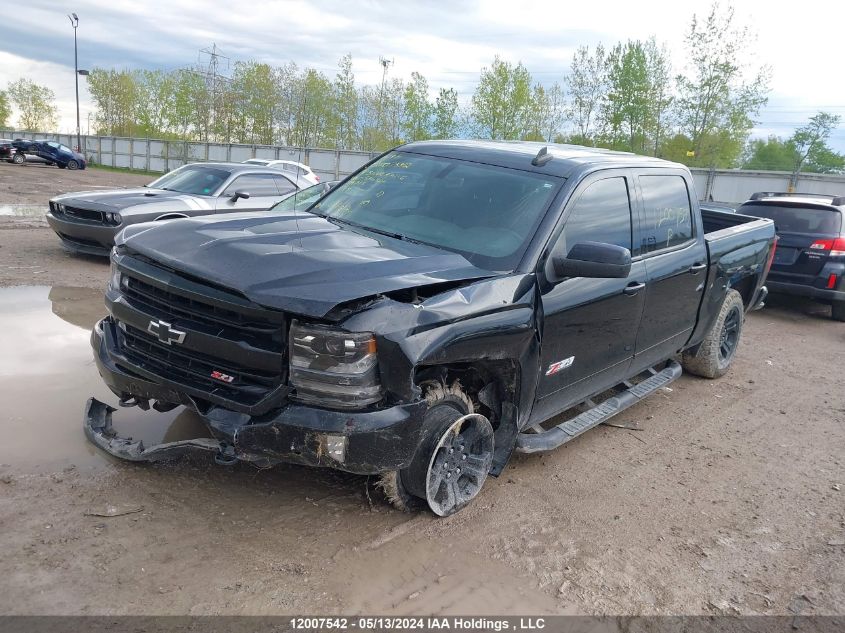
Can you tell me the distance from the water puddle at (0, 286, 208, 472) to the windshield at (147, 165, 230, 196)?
3.48 m

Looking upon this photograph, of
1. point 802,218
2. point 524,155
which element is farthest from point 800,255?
point 524,155

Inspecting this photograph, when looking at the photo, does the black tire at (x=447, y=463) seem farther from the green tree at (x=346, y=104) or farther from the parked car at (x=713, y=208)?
the green tree at (x=346, y=104)

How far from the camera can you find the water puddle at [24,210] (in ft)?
46.7

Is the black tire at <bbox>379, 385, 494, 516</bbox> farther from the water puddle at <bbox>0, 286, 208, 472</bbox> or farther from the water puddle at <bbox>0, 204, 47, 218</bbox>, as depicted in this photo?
the water puddle at <bbox>0, 204, 47, 218</bbox>

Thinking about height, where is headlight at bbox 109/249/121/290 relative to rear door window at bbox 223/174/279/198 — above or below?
above

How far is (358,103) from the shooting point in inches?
2100

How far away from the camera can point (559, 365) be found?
13.0 feet

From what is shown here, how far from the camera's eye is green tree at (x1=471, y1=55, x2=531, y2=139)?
39.7 meters

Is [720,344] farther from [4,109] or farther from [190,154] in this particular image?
[4,109]

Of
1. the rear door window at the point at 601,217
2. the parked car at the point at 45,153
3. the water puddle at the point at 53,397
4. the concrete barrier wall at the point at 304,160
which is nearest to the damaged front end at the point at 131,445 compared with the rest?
the water puddle at the point at 53,397

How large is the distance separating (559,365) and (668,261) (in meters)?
1.56

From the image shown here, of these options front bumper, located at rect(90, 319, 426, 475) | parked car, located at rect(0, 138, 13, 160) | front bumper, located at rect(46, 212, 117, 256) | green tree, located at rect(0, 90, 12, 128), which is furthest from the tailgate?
green tree, located at rect(0, 90, 12, 128)

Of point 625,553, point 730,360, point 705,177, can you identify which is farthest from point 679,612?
point 705,177

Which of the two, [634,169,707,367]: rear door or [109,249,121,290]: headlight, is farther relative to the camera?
[634,169,707,367]: rear door
